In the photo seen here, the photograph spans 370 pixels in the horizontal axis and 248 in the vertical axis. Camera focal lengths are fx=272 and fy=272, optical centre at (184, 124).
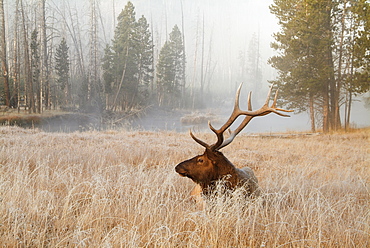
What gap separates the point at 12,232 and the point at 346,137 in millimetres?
7802

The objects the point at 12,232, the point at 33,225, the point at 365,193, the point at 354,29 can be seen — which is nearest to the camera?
the point at 12,232

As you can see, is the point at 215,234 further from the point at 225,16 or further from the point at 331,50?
the point at 225,16

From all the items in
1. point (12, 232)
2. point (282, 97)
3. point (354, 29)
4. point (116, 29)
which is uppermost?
point (116, 29)

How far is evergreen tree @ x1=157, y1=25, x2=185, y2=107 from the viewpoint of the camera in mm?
12683

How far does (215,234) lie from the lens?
4.59 feet

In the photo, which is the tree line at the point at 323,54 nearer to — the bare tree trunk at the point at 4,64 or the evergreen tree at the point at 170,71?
the evergreen tree at the point at 170,71

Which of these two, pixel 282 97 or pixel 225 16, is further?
pixel 225 16

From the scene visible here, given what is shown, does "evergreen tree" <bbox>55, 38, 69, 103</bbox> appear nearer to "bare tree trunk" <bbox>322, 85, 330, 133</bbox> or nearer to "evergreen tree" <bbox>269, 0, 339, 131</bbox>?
"evergreen tree" <bbox>269, 0, 339, 131</bbox>

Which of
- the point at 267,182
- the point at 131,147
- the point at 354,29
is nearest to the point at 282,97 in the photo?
the point at 354,29

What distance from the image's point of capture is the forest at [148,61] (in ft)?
27.2

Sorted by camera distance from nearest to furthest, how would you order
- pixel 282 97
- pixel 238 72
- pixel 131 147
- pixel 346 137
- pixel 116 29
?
pixel 131 147 → pixel 346 137 → pixel 282 97 → pixel 116 29 → pixel 238 72

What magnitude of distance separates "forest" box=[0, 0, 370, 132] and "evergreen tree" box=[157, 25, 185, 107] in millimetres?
50

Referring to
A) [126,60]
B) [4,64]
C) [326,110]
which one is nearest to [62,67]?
[126,60]

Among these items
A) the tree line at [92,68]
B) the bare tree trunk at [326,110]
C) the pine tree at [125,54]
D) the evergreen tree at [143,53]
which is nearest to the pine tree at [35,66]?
the tree line at [92,68]
